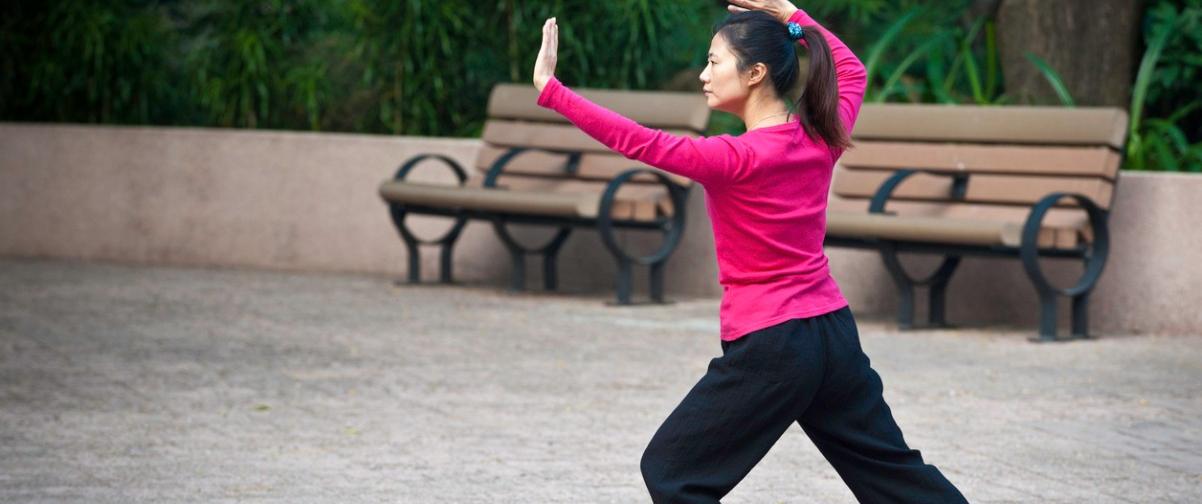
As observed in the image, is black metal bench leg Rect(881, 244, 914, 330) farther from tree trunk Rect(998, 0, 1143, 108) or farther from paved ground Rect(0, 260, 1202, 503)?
tree trunk Rect(998, 0, 1143, 108)

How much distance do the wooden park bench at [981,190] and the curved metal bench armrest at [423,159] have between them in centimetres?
241

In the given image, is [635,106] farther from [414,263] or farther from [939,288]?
[939,288]

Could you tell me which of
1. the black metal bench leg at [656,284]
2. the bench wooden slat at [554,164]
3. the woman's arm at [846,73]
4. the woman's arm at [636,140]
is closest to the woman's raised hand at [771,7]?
the woman's arm at [846,73]

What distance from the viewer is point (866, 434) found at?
343 cm

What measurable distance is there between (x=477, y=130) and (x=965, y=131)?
14.3 ft

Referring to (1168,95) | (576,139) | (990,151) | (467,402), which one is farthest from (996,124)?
(467,402)

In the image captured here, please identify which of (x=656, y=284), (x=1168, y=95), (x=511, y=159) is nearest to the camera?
(x=656, y=284)

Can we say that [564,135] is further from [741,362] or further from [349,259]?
[741,362]

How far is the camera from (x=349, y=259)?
11750 millimetres

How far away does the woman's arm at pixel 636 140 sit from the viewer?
3.19 m

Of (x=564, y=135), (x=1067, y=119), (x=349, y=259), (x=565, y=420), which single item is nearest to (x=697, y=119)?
(x=564, y=135)

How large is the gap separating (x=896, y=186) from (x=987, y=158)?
45cm

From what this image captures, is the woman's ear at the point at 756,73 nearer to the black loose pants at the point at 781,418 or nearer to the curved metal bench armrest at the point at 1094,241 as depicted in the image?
the black loose pants at the point at 781,418

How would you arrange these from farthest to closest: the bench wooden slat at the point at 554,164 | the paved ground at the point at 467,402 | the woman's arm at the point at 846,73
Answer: the bench wooden slat at the point at 554,164
the paved ground at the point at 467,402
the woman's arm at the point at 846,73
